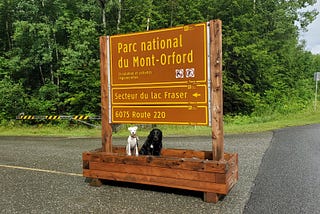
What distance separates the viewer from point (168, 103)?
17.7 feet

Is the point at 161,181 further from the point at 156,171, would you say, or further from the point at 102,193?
the point at 102,193

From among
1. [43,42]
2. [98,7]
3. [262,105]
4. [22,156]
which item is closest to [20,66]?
[43,42]

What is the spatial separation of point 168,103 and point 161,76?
1.75ft

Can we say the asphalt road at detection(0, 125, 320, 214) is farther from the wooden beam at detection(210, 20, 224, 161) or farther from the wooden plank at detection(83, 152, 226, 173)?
the wooden beam at detection(210, 20, 224, 161)

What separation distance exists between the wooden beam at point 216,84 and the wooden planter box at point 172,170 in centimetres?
37

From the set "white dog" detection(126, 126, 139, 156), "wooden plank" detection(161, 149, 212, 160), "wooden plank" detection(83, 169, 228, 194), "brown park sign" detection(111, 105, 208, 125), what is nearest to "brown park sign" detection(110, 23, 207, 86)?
"brown park sign" detection(111, 105, 208, 125)

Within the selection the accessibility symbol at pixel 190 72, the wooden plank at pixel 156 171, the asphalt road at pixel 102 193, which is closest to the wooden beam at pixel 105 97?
the wooden plank at pixel 156 171

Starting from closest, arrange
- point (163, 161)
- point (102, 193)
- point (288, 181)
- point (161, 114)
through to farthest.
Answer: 1. point (163, 161)
2. point (102, 193)
3. point (161, 114)
4. point (288, 181)

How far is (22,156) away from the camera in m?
9.20

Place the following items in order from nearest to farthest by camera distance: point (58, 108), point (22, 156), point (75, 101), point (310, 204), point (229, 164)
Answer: point (310, 204) < point (229, 164) < point (22, 156) < point (75, 101) < point (58, 108)

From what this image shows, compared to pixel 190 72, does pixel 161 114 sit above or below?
below

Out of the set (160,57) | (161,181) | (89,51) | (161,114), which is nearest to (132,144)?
(161,114)

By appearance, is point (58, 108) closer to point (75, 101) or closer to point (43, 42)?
point (75, 101)

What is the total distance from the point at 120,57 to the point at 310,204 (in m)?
4.25
